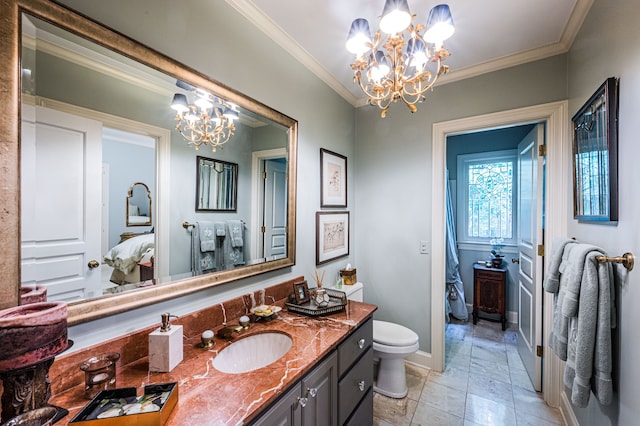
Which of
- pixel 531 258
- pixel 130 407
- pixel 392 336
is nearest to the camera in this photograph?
pixel 130 407

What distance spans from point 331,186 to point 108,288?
67.9 inches

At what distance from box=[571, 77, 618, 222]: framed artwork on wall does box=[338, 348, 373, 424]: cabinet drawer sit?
4.58 ft

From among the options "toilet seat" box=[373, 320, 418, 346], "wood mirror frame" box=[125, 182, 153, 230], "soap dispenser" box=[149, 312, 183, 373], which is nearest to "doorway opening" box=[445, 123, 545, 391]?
"toilet seat" box=[373, 320, 418, 346]

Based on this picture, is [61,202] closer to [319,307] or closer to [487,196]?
[319,307]

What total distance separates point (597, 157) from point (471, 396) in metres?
1.85

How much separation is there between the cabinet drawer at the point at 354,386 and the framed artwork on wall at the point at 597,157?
4.58ft

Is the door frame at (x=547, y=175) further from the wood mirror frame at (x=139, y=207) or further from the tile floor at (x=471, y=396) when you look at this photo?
the wood mirror frame at (x=139, y=207)

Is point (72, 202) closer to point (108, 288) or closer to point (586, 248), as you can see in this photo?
point (108, 288)

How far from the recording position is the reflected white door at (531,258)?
2.11 metres

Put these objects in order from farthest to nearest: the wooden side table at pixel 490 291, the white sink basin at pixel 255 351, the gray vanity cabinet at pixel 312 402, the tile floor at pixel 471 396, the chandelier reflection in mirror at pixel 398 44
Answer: the wooden side table at pixel 490 291
the tile floor at pixel 471 396
the white sink basin at pixel 255 351
the chandelier reflection in mirror at pixel 398 44
the gray vanity cabinet at pixel 312 402

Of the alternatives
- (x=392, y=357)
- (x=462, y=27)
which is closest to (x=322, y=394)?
(x=392, y=357)

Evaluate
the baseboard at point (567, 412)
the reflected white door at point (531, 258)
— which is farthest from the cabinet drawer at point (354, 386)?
the reflected white door at point (531, 258)

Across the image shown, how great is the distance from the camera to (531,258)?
2.27m

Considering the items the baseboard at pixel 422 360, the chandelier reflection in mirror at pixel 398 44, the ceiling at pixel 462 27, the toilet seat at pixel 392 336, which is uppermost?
the ceiling at pixel 462 27
